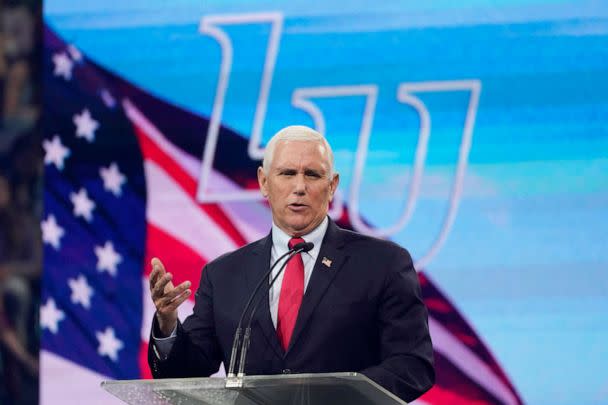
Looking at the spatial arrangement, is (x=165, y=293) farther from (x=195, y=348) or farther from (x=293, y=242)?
(x=293, y=242)

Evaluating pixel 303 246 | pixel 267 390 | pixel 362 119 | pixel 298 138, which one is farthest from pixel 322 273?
pixel 362 119

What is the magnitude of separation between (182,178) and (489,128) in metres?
1.43

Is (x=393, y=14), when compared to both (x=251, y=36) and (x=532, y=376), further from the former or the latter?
(x=532, y=376)

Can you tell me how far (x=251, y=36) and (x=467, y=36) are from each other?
1.01 meters

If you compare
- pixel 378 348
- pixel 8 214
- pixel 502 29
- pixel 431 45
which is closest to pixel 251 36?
pixel 431 45

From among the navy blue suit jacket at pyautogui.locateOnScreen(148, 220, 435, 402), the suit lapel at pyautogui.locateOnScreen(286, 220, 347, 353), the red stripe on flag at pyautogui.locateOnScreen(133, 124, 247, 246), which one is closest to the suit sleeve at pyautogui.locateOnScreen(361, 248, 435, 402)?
the navy blue suit jacket at pyautogui.locateOnScreen(148, 220, 435, 402)

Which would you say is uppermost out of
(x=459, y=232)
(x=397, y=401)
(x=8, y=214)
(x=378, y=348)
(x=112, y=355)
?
(x=8, y=214)

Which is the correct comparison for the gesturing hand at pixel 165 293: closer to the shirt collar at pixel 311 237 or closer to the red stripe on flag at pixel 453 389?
the shirt collar at pixel 311 237

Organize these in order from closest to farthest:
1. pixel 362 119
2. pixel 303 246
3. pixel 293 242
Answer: pixel 303 246, pixel 293 242, pixel 362 119

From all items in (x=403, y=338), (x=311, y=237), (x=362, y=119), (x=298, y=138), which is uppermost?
(x=362, y=119)

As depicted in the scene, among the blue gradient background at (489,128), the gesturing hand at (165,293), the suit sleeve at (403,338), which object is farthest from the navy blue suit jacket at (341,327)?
the blue gradient background at (489,128)

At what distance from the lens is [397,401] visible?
225cm

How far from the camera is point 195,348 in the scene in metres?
2.94

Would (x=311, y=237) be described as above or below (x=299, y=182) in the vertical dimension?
below
